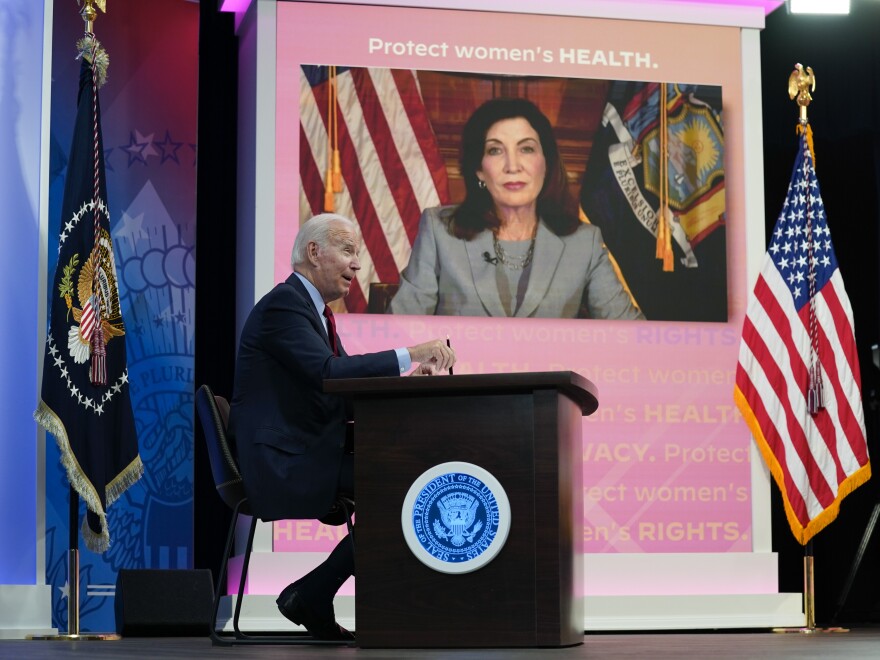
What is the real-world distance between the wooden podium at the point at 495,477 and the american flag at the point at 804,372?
2.86 m

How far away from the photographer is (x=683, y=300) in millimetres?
6070

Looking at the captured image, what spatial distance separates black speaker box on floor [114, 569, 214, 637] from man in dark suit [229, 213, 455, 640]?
163cm

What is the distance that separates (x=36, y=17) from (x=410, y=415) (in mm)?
3323

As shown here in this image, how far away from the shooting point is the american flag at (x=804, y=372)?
230 inches

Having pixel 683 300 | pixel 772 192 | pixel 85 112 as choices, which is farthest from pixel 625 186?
pixel 85 112

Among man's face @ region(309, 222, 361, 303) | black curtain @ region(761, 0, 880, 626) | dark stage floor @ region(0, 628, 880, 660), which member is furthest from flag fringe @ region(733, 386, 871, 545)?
man's face @ region(309, 222, 361, 303)

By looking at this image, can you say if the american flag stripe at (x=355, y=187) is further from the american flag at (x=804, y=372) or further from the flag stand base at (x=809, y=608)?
the flag stand base at (x=809, y=608)

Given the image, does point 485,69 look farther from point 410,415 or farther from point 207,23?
point 410,415

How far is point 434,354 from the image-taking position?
3.55 m

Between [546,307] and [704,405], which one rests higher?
[546,307]

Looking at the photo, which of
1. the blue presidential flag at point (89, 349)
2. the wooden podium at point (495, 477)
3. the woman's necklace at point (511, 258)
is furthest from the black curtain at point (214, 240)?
the wooden podium at point (495, 477)

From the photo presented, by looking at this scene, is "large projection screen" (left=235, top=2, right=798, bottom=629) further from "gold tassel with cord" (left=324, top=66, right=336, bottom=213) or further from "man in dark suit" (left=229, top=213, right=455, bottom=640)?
"man in dark suit" (left=229, top=213, right=455, bottom=640)

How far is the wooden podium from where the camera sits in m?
3.11

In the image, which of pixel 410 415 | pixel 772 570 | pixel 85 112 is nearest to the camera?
pixel 410 415
